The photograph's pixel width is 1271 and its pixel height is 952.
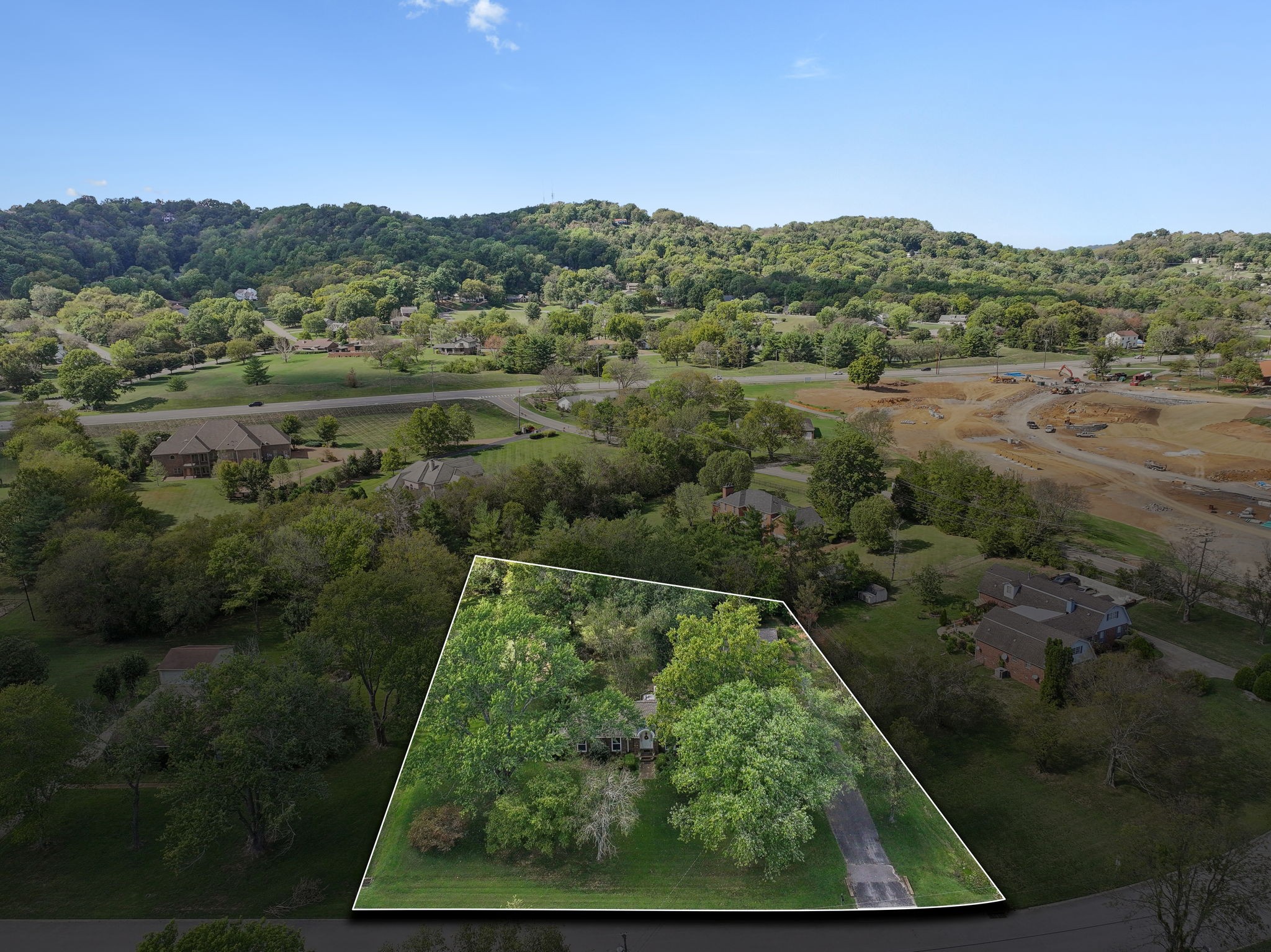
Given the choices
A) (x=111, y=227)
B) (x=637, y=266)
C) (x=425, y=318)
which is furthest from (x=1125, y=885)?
(x=111, y=227)

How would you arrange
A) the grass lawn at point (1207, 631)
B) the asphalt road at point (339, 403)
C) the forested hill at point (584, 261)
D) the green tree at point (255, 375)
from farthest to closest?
1. the forested hill at point (584, 261)
2. the green tree at point (255, 375)
3. the asphalt road at point (339, 403)
4. the grass lawn at point (1207, 631)

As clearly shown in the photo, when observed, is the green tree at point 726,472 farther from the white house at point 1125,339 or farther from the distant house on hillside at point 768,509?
the white house at point 1125,339

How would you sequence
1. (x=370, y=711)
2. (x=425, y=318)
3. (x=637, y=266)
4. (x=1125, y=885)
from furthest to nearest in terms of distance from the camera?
(x=637, y=266), (x=425, y=318), (x=370, y=711), (x=1125, y=885)

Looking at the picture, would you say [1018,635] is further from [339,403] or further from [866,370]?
[339,403]

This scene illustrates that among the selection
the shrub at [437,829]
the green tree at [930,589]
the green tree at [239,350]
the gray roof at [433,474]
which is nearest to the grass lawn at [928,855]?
the shrub at [437,829]

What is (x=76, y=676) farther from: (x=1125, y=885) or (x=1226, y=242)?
(x=1226, y=242)

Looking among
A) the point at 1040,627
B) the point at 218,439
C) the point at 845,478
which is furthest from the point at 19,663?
the point at 845,478
